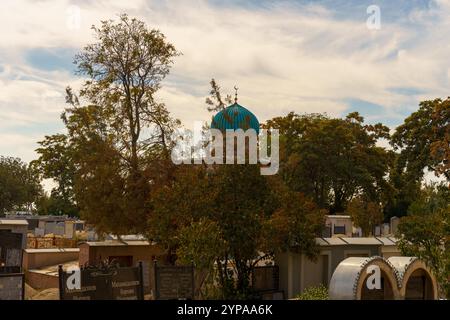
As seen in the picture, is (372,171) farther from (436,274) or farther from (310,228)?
(436,274)

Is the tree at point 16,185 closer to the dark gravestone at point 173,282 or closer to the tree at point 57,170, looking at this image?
the tree at point 57,170

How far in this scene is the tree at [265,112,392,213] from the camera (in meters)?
56.4

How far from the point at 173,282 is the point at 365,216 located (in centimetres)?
3493

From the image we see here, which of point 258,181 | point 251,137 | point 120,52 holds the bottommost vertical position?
point 258,181

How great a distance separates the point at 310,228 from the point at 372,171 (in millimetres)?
35347

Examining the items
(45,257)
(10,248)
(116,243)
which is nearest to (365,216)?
(116,243)

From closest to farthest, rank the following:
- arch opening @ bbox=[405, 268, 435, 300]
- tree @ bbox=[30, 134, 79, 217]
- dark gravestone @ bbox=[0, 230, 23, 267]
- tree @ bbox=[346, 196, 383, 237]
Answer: arch opening @ bbox=[405, 268, 435, 300] < dark gravestone @ bbox=[0, 230, 23, 267] < tree @ bbox=[346, 196, 383, 237] < tree @ bbox=[30, 134, 79, 217]

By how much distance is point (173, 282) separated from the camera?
58.8ft

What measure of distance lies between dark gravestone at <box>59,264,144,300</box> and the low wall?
14.4 metres

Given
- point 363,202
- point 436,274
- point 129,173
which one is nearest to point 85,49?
point 129,173

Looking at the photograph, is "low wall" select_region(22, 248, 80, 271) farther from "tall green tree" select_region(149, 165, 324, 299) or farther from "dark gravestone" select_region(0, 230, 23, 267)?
"tall green tree" select_region(149, 165, 324, 299)

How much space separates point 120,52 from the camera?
31703mm

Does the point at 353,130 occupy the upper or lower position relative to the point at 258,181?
upper

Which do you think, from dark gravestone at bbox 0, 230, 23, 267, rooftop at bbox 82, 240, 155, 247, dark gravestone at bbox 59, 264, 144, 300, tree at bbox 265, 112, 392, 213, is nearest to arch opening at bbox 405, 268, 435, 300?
dark gravestone at bbox 59, 264, 144, 300
